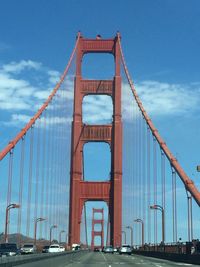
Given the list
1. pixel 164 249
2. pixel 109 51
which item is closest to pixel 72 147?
pixel 109 51

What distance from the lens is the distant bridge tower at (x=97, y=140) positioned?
81688mm

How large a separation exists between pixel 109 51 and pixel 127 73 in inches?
244

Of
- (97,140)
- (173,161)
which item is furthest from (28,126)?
(97,140)

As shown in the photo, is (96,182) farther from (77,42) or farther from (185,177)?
(185,177)

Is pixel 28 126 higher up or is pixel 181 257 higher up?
pixel 28 126

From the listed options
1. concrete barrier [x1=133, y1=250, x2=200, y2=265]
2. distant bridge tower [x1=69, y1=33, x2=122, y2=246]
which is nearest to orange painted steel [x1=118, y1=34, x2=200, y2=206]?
concrete barrier [x1=133, y1=250, x2=200, y2=265]

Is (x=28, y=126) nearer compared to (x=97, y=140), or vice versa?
(x=28, y=126)

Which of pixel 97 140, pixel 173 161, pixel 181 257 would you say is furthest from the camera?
pixel 97 140

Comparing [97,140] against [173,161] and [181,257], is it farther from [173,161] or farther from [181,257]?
[181,257]

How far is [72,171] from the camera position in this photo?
8356 centimetres

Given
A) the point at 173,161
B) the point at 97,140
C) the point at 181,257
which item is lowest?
the point at 181,257

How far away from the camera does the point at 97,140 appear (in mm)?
88438

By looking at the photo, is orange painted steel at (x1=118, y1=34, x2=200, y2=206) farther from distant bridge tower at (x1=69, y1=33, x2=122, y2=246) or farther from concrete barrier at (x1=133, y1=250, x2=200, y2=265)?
distant bridge tower at (x1=69, y1=33, x2=122, y2=246)

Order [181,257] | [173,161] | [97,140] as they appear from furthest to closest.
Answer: [97,140]
[173,161]
[181,257]
